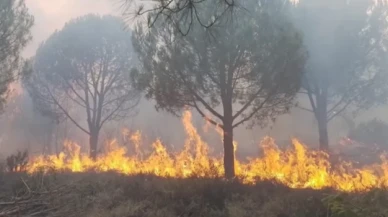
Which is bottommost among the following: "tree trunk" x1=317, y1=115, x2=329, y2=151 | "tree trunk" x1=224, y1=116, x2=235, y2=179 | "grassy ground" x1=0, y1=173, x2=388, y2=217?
"grassy ground" x1=0, y1=173, x2=388, y2=217

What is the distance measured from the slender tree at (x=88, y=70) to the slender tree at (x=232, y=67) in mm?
10512

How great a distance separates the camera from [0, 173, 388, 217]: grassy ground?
6984 millimetres

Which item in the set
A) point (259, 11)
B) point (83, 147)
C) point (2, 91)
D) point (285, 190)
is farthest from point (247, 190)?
point (83, 147)

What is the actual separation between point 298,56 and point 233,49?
7.29 ft

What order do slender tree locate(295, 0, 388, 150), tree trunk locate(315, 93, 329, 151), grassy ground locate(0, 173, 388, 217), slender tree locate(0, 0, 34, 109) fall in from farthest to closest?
1. tree trunk locate(315, 93, 329, 151)
2. slender tree locate(295, 0, 388, 150)
3. slender tree locate(0, 0, 34, 109)
4. grassy ground locate(0, 173, 388, 217)

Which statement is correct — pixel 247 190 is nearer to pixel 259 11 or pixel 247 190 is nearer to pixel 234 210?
pixel 234 210

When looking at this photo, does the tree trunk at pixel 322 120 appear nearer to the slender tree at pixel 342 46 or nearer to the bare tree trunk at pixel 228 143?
the slender tree at pixel 342 46

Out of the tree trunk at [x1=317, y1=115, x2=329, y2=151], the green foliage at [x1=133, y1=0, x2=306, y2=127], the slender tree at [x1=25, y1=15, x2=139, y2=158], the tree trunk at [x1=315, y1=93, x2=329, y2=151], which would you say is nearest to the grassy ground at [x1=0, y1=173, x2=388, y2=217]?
the green foliage at [x1=133, y1=0, x2=306, y2=127]

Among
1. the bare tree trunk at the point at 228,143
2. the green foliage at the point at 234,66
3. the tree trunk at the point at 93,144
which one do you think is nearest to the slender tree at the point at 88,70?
the tree trunk at the point at 93,144

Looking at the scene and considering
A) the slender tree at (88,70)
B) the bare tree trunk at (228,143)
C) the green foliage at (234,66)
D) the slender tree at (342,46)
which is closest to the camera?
the green foliage at (234,66)

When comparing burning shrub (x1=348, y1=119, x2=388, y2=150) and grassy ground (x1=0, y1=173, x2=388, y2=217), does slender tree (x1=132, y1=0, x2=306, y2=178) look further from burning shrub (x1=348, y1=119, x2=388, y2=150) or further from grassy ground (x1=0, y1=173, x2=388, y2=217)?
burning shrub (x1=348, y1=119, x2=388, y2=150)

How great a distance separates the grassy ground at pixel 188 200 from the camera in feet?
22.9

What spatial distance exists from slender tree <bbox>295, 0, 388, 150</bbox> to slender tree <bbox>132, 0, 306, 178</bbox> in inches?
334

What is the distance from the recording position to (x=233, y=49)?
36.9 ft
